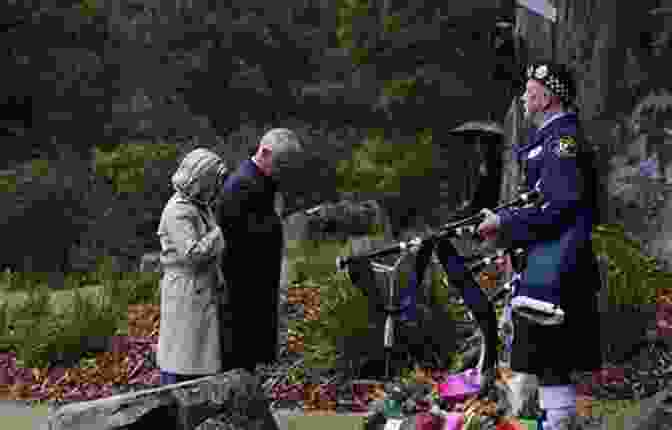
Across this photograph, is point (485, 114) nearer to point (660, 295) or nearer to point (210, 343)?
point (660, 295)

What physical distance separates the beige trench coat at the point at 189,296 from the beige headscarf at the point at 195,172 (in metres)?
0.07

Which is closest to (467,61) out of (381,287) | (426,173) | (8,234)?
(426,173)

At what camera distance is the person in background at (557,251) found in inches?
178

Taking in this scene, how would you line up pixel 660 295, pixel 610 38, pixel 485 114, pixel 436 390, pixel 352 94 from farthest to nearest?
pixel 352 94, pixel 485 114, pixel 610 38, pixel 660 295, pixel 436 390

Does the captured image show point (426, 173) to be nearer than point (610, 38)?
No

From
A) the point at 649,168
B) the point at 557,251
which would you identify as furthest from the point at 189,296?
the point at 649,168

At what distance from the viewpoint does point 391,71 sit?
1580 cm

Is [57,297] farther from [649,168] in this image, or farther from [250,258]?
[649,168]

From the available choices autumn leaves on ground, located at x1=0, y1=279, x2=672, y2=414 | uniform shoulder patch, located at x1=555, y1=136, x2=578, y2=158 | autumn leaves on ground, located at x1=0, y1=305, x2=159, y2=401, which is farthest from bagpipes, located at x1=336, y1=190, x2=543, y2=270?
autumn leaves on ground, located at x1=0, y1=305, x2=159, y2=401

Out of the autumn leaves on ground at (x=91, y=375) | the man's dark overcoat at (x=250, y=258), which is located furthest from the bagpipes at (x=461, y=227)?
the autumn leaves on ground at (x=91, y=375)

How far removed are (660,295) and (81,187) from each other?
1036 cm

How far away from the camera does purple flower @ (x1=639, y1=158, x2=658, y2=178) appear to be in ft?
32.3

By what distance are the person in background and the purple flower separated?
216 inches

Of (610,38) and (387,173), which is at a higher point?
(610,38)
